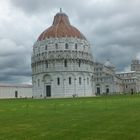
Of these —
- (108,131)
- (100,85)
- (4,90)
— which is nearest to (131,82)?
(100,85)

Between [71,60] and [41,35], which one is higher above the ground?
[41,35]

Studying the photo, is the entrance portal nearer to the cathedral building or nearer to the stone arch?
the cathedral building

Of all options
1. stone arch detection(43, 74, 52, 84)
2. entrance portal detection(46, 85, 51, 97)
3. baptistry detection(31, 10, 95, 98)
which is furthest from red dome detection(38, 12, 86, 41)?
entrance portal detection(46, 85, 51, 97)

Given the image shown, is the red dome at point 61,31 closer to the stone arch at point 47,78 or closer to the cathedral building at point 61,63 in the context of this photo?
the cathedral building at point 61,63

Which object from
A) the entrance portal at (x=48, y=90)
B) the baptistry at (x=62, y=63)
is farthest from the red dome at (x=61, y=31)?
the entrance portal at (x=48, y=90)

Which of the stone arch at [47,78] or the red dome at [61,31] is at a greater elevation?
the red dome at [61,31]

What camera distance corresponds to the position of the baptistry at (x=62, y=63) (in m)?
98.2

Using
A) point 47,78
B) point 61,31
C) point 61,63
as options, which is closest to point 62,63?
point 61,63

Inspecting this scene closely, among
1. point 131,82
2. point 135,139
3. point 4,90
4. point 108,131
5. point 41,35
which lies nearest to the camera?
point 135,139

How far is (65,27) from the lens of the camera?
10225cm

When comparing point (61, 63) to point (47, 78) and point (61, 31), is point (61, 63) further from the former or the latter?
point (61, 31)

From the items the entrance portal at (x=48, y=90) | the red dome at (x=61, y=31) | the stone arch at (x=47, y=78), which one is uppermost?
the red dome at (x=61, y=31)

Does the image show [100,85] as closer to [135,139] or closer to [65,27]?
[65,27]

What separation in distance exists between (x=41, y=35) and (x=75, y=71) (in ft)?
58.4
